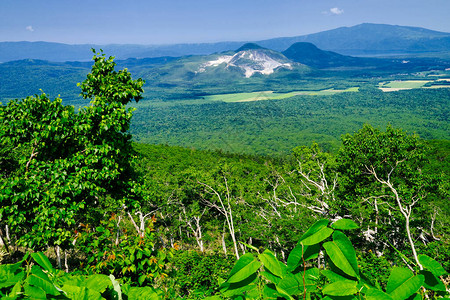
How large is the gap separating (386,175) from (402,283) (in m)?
15.1

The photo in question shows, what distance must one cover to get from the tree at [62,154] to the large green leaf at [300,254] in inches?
224

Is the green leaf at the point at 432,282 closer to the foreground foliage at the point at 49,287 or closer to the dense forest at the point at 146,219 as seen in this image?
the dense forest at the point at 146,219

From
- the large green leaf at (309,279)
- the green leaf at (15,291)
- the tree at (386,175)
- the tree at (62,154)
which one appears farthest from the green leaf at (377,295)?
the tree at (386,175)

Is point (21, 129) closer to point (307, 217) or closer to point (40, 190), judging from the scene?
point (40, 190)

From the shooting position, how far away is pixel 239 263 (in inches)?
35.4

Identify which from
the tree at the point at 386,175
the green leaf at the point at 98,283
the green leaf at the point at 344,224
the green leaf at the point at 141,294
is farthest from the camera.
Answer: the tree at the point at 386,175

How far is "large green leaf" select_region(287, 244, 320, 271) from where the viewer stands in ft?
2.74

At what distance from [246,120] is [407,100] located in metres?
105

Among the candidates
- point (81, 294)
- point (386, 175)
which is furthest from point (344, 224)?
point (386, 175)

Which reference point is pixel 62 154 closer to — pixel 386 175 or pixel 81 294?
pixel 81 294

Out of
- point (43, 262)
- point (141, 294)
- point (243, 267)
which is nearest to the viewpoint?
point (243, 267)

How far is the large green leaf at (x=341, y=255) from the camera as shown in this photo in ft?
2.56

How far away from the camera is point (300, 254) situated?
87cm

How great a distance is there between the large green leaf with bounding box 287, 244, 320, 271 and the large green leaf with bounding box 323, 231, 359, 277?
1.6 inches
